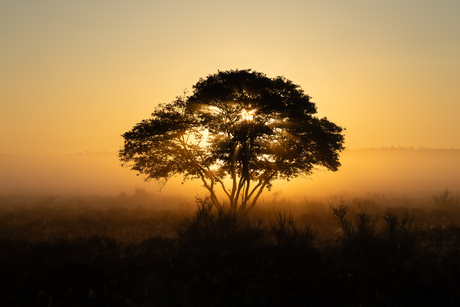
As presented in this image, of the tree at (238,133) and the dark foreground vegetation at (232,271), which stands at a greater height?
the tree at (238,133)

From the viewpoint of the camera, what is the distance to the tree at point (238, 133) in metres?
19.9

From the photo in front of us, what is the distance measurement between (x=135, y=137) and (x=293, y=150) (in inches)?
458

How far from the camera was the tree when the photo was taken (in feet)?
65.4

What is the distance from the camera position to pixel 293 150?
21.0 metres

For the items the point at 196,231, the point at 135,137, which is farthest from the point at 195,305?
the point at 135,137

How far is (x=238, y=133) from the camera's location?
19.4 meters

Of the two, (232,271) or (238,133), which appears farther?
(238,133)

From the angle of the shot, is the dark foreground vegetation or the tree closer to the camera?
the dark foreground vegetation

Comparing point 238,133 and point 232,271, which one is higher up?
point 238,133

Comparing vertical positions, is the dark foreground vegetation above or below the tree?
below

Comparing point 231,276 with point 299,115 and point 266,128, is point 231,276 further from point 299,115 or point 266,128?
point 299,115

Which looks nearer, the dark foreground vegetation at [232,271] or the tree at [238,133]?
the dark foreground vegetation at [232,271]
